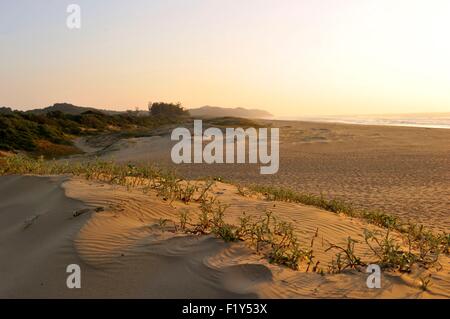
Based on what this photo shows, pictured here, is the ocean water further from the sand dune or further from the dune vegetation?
the sand dune

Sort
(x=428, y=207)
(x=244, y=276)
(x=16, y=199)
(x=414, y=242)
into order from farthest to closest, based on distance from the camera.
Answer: (x=428, y=207) < (x=16, y=199) < (x=414, y=242) < (x=244, y=276)

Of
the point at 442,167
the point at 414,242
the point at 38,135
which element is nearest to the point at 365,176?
the point at 442,167

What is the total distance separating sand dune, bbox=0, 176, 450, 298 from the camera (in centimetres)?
388

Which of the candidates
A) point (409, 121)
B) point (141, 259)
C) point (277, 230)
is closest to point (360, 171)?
point (277, 230)

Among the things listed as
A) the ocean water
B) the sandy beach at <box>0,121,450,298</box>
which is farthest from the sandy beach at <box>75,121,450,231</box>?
the ocean water

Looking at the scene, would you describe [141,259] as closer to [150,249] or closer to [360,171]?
[150,249]

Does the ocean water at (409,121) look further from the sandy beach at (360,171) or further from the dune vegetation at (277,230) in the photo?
the dune vegetation at (277,230)

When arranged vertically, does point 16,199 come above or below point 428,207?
above

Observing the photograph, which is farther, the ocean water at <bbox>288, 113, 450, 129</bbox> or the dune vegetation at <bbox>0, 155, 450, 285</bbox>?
the ocean water at <bbox>288, 113, 450, 129</bbox>

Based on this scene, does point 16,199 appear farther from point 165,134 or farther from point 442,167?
point 165,134

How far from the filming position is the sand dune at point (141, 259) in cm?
388

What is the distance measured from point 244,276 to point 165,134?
1129 inches

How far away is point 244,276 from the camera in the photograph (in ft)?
13.1

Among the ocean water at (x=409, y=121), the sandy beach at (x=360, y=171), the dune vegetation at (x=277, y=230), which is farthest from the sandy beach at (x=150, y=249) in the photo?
the ocean water at (x=409, y=121)
